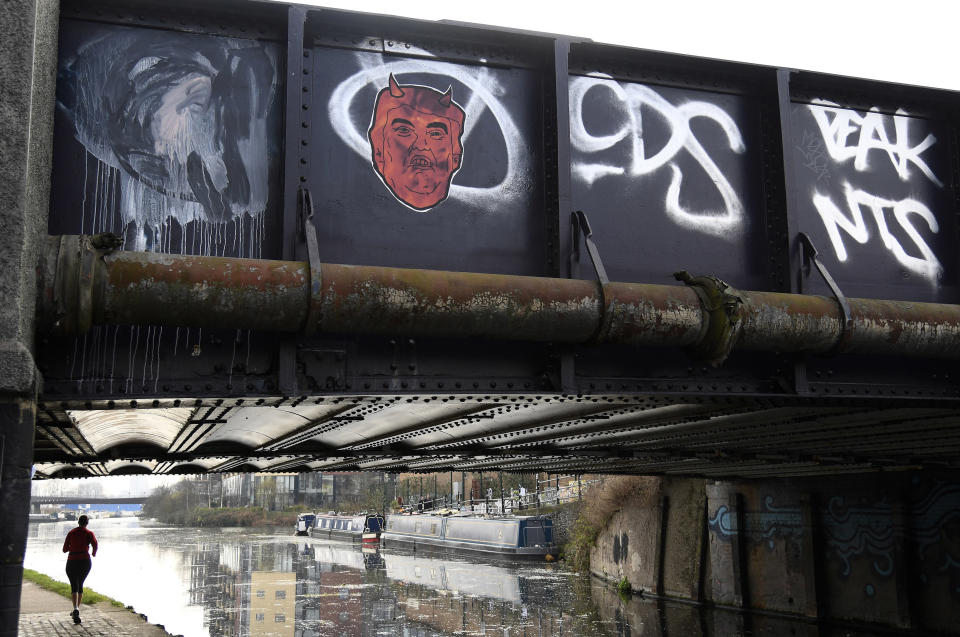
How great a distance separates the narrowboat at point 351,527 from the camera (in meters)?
55.5

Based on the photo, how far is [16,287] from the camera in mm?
4664

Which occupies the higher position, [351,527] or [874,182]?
[874,182]

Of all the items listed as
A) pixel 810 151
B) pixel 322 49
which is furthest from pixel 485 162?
pixel 810 151

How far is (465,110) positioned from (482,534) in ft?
125

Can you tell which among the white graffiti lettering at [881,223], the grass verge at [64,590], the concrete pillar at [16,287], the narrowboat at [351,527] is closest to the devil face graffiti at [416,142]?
the concrete pillar at [16,287]

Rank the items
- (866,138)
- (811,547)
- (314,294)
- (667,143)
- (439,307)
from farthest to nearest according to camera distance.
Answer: (811,547)
(866,138)
(667,143)
(439,307)
(314,294)

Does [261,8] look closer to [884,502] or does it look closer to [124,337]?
[124,337]

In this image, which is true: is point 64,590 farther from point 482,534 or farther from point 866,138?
point 482,534

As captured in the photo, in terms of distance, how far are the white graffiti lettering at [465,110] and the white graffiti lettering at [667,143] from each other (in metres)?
0.56

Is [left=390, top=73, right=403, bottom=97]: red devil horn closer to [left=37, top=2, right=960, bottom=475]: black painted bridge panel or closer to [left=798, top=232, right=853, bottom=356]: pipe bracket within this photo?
[left=37, top=2, right=960, bottom=475]: black painted bridge panel

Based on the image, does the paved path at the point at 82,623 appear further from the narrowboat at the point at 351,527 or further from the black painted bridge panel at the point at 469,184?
the narrowboat at the point at 351,527

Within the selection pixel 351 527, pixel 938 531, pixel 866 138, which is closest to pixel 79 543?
pixel 866 138

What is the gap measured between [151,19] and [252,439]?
26.1ft

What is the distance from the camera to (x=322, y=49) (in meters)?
6.78
